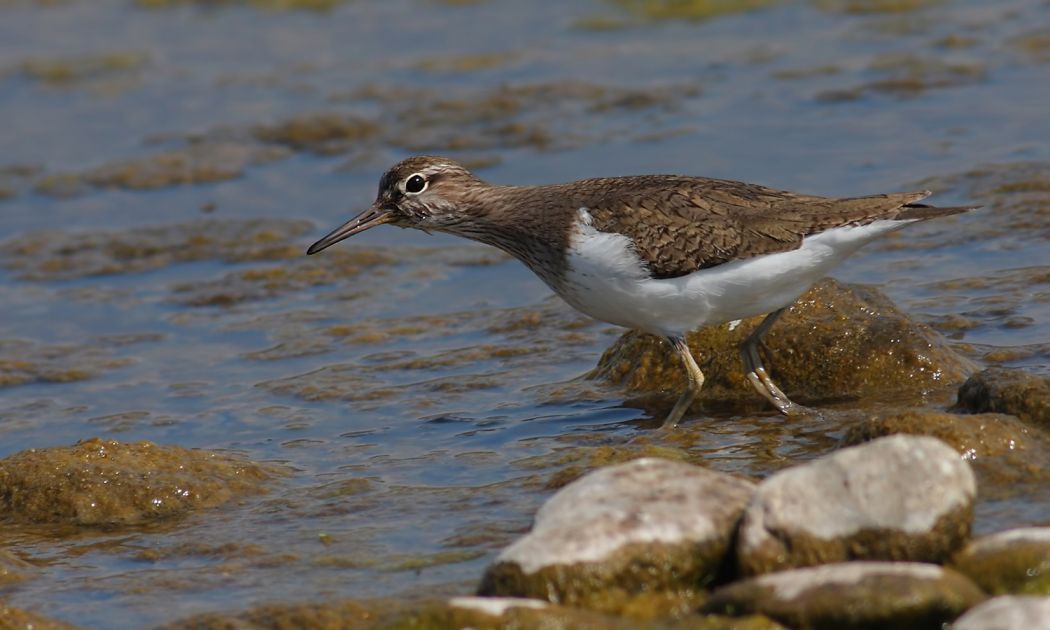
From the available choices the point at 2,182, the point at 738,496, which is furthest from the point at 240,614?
the point at 2,182

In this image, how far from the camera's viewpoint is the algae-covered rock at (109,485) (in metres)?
7.89

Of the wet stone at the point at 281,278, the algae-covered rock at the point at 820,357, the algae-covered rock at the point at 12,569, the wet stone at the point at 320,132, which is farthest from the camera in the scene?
the wet stone at the point at 320,132

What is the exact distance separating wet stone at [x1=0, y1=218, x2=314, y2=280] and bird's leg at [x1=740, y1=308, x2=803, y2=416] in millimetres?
5226

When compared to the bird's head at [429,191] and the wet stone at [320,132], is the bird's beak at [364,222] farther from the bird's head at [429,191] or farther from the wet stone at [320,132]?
the wet stone at [320,132]

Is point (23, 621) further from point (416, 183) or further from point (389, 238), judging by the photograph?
point (389, 238)

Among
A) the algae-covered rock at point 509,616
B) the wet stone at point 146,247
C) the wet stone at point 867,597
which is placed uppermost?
the wet stone at point 146,247

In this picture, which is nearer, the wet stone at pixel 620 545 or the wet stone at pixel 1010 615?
the wet stone at pixel 1010 615

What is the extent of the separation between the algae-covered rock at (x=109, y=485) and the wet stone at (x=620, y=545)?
260 centimetres

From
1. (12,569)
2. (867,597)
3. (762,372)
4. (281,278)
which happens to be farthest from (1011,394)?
(281,278)

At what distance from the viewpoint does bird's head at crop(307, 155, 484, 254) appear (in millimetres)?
9477

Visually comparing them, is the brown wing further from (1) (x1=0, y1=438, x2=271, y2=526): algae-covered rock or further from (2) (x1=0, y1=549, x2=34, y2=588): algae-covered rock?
(2) (x1=0, y1=549, x2=34, y2=588): algae-covered rock

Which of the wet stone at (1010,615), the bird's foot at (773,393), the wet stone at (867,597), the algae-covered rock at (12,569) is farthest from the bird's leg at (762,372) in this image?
the algae-covered rock at (12,569)

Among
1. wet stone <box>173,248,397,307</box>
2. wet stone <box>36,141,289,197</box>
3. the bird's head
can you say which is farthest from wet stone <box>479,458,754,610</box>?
wet stone <box>36,141,289,197</box>

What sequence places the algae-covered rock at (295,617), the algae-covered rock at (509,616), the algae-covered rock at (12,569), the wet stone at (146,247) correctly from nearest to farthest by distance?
the algae-covered rock at (509,616)
the algae-covered rock at (295,617)
the algae-covered rock at (12,569)
the wet stone at (146,247)
